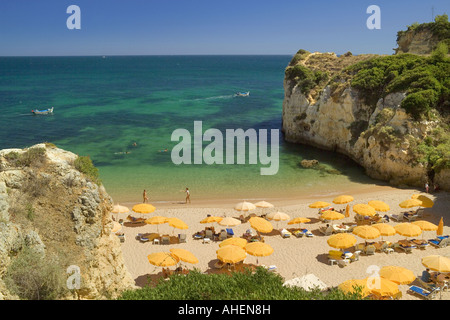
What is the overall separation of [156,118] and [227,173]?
27036mm

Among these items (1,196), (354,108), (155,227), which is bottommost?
(155,227)

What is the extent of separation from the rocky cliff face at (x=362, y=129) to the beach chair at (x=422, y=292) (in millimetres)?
13634

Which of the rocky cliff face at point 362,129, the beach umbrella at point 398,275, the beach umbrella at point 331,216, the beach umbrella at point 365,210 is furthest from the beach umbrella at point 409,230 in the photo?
the rocky cliff face at point 362,129

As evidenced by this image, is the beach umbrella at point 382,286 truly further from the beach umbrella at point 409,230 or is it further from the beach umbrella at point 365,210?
the beach umbrella at point 365,210

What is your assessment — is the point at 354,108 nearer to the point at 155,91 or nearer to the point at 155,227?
the point at 155,227

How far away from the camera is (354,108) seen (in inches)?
1324

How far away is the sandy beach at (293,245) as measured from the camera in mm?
15844

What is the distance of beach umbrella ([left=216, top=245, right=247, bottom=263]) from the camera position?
14.8m

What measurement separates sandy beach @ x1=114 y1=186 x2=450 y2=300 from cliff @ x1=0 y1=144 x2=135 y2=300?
500cm

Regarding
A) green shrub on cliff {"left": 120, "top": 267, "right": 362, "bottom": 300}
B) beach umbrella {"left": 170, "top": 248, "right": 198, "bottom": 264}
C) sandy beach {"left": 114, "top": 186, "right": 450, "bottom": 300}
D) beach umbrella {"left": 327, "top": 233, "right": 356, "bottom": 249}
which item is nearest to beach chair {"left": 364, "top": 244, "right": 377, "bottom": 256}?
sandy beach {"left": 114, "top": 186, "right": 450, "bottom": 300}

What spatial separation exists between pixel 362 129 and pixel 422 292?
2152cm

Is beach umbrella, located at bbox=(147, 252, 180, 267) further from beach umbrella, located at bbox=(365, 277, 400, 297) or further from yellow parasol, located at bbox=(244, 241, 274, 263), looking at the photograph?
beach umbrella, located at bbox=(365, 277, 400, 297)

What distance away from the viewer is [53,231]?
986cm

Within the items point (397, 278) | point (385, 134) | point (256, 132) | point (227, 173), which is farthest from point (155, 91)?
point (397, 278)
